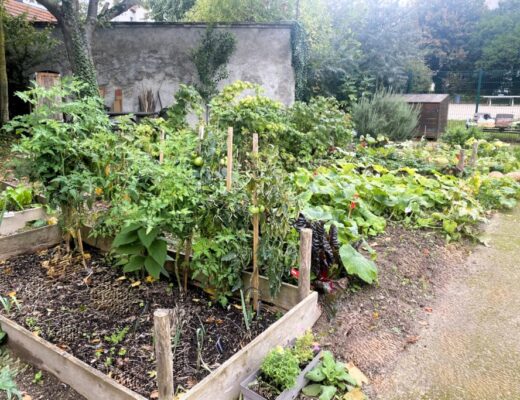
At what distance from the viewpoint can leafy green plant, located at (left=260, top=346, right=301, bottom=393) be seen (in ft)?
6.57

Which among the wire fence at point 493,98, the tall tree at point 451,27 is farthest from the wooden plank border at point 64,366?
the tall tree at point 451,27

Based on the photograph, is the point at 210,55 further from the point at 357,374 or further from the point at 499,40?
the point at 499,40

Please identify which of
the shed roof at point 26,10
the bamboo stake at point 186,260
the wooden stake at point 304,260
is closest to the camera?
the wooden stake at point 304,260

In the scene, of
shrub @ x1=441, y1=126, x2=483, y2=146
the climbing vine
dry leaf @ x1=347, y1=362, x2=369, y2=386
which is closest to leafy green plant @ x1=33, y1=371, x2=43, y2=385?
dry leaf @ x1=347, y1=362, x2=369, y2=386

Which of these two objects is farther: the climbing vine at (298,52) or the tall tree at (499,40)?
the tall tree at (499,40)

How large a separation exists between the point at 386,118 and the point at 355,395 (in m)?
8.70

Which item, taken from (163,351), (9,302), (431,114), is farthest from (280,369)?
(431,114)

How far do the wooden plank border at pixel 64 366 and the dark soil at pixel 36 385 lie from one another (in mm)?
28

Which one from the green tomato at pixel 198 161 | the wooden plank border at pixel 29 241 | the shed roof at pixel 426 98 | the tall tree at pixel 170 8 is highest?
the tall tree at pixel 170 8

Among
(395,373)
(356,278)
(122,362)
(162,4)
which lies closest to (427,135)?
(356,278)

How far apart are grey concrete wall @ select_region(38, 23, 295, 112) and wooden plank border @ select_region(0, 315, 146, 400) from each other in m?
10.2

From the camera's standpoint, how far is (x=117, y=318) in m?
2.59

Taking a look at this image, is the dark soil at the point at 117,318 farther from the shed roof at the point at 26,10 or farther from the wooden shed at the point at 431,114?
the shed roof at the point at 26,10

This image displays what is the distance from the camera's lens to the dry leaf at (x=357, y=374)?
89.5 inches
